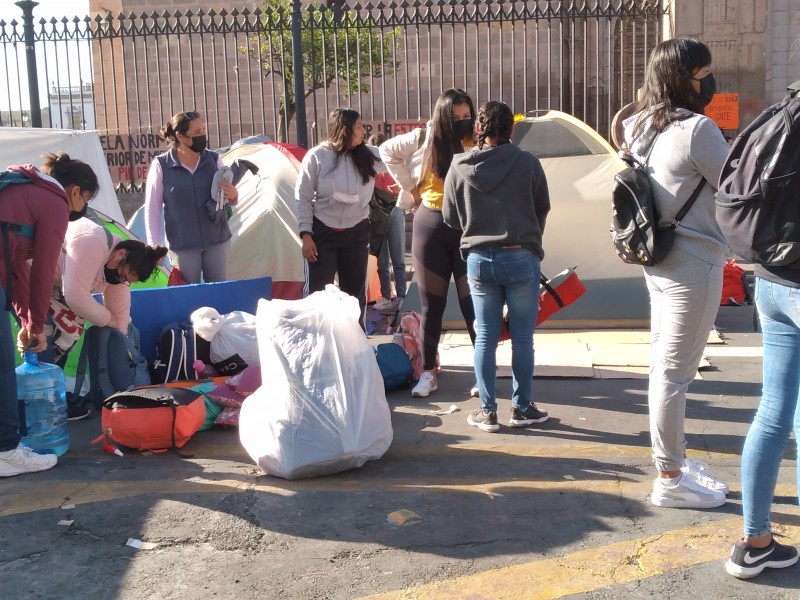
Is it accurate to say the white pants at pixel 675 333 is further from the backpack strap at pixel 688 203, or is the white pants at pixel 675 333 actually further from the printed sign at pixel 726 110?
the printed sign at pixel 726 110

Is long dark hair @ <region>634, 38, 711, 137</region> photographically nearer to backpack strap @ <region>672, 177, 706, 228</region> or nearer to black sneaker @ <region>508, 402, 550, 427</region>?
backpack strap @ <region>672, 177, 706, 228</region>

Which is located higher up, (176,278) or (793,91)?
(793,91)

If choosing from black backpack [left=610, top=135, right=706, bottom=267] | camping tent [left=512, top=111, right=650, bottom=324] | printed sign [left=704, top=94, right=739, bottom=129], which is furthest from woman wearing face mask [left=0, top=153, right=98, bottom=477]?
printed sign [left=704, top=94, right=739, bottom=129]

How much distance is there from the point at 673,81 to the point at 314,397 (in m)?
2.05

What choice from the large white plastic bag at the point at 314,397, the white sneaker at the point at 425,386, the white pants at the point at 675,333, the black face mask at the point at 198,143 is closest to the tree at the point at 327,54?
the black face mask at the point at 198,143

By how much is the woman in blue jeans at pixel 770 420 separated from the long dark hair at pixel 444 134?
254 cm

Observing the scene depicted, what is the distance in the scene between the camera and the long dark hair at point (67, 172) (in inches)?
193

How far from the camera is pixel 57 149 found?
29.9 feet

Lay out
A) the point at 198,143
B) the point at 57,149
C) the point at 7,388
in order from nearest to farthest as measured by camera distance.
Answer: the point at 7,388
the point at 198,143
the point at 57,149

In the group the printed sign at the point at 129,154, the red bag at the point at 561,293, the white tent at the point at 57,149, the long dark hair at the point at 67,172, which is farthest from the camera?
the printed sign at the point at 129,154

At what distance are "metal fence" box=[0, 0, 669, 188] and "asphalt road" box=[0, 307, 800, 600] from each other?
7.11m

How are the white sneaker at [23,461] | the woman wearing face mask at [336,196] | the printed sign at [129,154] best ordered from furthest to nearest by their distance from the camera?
the printed sign at [129,154], the woman wearing face mask at [336,196], the white sneaker at [23,461]

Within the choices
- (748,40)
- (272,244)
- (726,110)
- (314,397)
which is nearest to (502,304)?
(314,397)

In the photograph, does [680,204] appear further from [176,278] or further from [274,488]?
[176,278]
